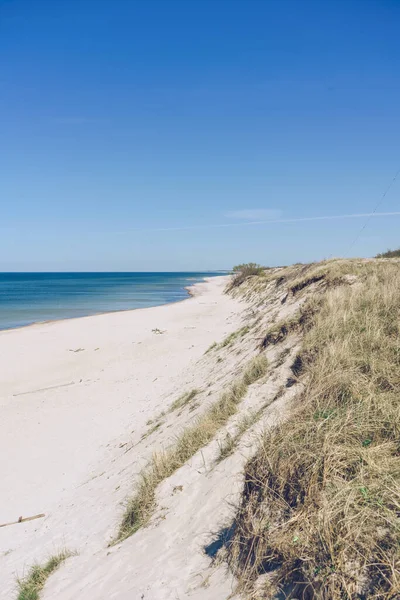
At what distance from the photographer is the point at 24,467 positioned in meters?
8.44

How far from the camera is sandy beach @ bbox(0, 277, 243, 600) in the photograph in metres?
5.47

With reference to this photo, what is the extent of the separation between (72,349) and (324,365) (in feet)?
61.2

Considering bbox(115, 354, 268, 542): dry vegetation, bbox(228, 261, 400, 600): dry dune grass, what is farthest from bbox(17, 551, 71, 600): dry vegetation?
bbox(228, 261, 400, 600): dry dune grass

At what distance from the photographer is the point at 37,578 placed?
4.35 m

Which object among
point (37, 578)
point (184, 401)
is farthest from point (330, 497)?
point (184, 401)

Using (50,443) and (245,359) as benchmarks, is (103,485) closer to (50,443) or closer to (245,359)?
(50,443)

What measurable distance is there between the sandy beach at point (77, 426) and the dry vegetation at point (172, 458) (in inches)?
13.3

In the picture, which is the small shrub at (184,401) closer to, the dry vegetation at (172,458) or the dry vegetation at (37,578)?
the dry vegetation at (172,458)

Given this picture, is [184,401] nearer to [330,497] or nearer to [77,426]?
[77,426]

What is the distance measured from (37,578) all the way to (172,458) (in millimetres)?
2196

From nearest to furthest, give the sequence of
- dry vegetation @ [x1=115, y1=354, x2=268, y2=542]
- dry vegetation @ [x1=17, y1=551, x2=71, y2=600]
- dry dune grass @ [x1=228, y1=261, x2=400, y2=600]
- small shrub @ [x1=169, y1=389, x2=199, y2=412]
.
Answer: dry dune grass @ [x1=228, y1=261, x2=400, y2=600] < dry vegetation @ [x1=17, y1=551, x2=71, y2=600] < dry vegetation @ [x1=115, y1=354, x2=268, y2=542] < small shrub @ [x1=169, y1=389, x2=199, y2=412]

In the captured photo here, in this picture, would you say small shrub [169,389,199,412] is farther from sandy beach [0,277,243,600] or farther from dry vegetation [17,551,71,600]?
dry vegetation [17,551,71,600]

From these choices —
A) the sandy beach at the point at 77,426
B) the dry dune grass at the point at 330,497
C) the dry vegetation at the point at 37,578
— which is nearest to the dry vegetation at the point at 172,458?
the sandy beach at the point at 77,426

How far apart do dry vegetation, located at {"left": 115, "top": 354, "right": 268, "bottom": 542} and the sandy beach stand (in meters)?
0.34
